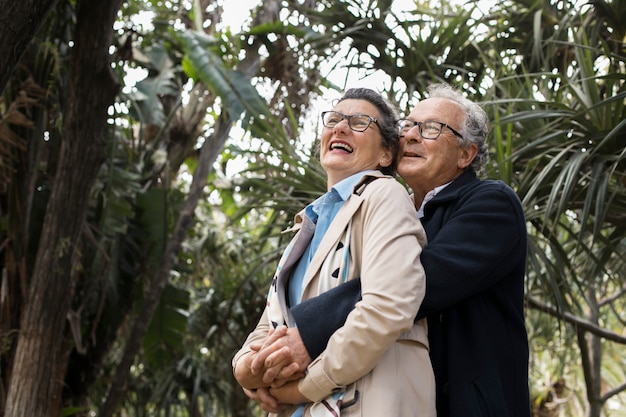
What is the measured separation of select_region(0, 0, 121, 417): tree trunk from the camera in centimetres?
508

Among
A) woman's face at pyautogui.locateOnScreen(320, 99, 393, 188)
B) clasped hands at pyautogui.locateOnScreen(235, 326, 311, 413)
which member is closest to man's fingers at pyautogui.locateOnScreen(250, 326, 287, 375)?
clasped hands at pyautogui.locateOnScreen(235, 326, 311, 413)

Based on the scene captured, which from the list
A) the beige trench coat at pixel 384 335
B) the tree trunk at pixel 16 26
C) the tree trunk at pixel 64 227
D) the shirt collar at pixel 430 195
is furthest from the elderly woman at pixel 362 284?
the tree trunk at pixel 64 227

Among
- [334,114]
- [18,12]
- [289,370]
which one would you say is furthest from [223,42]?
[289,370]

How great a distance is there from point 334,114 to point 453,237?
58 cm

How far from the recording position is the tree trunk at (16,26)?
3.13 meters

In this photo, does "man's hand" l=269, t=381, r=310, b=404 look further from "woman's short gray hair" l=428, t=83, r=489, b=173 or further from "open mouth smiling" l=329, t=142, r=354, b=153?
"woman's short gray hair" l=428, t=83, r=489, b=173

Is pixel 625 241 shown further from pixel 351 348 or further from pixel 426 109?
pixel 351 348

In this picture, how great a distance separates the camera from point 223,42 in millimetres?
7898

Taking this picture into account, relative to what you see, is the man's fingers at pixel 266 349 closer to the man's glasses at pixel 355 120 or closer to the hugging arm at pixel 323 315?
the hugging arm at pixel 323 315

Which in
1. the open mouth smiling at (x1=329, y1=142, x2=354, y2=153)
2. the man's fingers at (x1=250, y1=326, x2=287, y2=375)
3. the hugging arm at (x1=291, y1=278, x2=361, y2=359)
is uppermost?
the open mouth smiling at (x1=329, y1=142, x2=354, y2=153)

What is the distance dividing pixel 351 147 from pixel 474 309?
604 mm

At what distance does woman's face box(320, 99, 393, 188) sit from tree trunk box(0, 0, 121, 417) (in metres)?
2.93

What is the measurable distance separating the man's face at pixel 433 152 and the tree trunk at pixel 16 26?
5.30 ft

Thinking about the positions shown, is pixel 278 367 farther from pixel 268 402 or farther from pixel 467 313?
pixel 467 313
